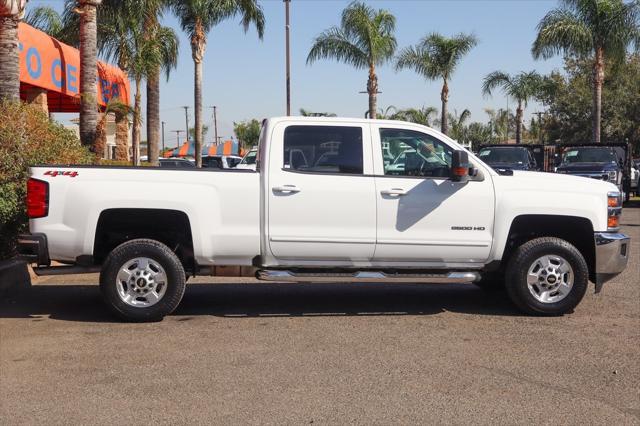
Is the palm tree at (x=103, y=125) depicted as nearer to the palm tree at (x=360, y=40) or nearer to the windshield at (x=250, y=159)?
the windshield at (x=250, y=159)

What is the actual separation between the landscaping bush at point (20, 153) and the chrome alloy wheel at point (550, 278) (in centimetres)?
613

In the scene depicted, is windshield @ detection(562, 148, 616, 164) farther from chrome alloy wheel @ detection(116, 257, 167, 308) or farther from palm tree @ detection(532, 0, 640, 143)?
chrome alloy wheel @ detection(116, 257, 167, 308)

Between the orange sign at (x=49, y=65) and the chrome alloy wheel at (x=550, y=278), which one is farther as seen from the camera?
the orange sign at (x=49, y=65)

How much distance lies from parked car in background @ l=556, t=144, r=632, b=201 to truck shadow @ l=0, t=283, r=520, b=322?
1459 centimetres

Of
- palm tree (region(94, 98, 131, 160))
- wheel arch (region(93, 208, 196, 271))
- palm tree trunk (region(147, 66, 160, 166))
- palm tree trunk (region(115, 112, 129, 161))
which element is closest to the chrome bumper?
wheel arch (region(93, 208, 196, 271))

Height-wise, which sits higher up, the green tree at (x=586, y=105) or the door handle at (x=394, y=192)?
the green tree at (x=586, y=105)

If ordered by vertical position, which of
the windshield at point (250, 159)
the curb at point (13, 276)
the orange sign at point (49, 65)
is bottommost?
the curb at point (13, 276)

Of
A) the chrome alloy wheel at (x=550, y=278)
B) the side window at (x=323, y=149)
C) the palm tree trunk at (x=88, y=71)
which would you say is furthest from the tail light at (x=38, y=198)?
the palm tree trunk at (x=88, y=71)

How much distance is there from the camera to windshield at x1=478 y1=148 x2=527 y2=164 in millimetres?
21844

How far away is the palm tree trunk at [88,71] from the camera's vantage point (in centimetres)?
1703

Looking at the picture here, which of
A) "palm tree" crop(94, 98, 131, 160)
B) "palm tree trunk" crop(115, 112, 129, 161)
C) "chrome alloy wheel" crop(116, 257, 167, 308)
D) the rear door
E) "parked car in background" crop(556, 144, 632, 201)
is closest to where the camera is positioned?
"chrome alloy wheel" crop(116, 257, 167, 308)

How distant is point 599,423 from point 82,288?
6.54 metres

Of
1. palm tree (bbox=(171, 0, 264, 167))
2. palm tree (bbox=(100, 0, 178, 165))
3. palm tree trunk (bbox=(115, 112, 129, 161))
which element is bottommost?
palm tree trunk (bbox=(115, 112, 129, 161))

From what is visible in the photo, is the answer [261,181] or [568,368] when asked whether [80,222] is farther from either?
[568,368]
